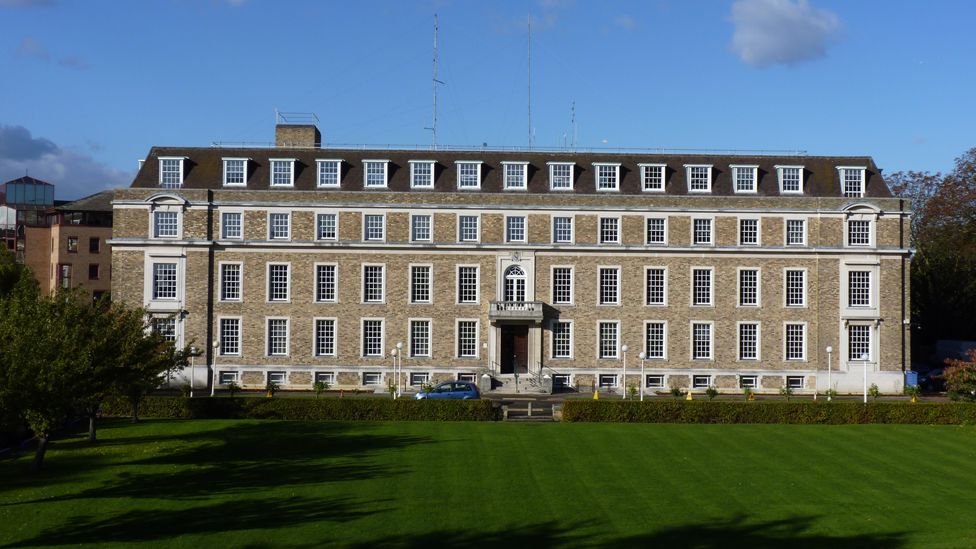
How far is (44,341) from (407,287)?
33.7 meters

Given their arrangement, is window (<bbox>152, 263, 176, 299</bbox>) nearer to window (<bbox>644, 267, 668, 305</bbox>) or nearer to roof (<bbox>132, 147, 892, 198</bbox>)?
roof (<bbox>132, 147, 892, 198</bbox>)

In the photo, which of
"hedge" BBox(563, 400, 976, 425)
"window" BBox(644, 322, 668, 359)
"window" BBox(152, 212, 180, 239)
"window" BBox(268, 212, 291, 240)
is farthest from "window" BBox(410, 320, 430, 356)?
"hedge" BBox(563, 400, 976, 425)

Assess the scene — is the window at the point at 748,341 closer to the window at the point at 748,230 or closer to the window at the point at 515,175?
the window at the point at 748,230

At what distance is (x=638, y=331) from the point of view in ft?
216

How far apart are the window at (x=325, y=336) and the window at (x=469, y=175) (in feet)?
40.7

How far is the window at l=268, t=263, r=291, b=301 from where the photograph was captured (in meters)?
65.8

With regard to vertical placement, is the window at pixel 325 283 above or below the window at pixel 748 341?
above

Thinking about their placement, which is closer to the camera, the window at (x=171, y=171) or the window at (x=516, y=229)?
the window at (x=516, y=229)

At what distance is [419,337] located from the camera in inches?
2596

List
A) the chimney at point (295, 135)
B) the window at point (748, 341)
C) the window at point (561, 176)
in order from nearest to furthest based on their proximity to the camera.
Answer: the window at point (748, 341), the window at point (561, 176), the chimney at point (295, 135)

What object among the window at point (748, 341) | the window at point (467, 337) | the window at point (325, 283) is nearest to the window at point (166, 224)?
the window at point (325, 283)

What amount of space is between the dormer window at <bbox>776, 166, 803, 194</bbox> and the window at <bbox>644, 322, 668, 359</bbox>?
12.2 meters

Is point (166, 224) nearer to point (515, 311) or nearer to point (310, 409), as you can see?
point (515, 311)

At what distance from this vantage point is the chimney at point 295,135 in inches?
2805
